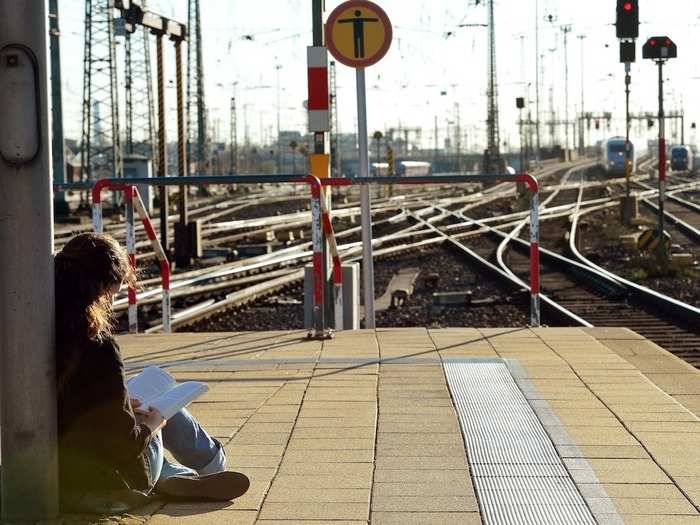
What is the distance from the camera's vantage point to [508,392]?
665cm

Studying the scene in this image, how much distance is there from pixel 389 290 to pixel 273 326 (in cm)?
368

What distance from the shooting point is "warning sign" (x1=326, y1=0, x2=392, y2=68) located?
32.3ft

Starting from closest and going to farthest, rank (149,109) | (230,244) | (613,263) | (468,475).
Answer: (468,475) → (613,263) → (230,244) → (149,109)

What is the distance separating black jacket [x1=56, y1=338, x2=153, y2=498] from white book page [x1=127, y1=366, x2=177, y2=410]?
0.25 meters

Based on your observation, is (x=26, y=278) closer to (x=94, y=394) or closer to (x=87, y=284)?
(x=87, y=284)

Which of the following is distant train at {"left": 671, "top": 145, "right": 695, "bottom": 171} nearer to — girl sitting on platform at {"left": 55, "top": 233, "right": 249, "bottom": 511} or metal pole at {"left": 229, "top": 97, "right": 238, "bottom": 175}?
metal pole at {"left": 229, "top": 97, "right": 238, "bottom": 175}

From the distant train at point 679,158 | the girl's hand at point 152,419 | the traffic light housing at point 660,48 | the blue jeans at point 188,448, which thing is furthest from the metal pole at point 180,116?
the distant train at point 679,158

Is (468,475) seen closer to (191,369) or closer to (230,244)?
(191,369)

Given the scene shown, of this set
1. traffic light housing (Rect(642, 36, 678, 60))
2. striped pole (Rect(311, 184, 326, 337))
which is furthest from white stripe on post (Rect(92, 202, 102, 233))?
traffic light housing (Rect(642, 36, 678, 60))

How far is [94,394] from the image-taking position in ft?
13.0

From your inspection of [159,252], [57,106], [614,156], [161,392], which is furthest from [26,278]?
[614,156]

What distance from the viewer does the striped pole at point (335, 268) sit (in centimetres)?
930

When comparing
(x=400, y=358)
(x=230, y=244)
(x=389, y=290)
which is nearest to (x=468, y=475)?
(x=400, y=358)

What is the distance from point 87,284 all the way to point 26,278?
190 millimetres
